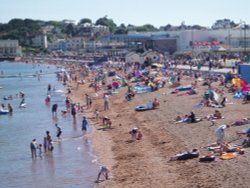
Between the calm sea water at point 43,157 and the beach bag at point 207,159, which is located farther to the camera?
the calm sea water at point 43,157

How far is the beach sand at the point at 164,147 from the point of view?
16641 millimetres

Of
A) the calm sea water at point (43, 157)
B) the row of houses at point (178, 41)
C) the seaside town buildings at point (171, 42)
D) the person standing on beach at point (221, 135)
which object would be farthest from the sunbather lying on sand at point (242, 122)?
the row of houses at point (178, 41)

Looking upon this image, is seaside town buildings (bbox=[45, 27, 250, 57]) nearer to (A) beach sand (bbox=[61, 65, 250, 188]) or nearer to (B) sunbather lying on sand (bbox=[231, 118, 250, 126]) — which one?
(A) beach sand (bbox=[61, 65, 250, 188])

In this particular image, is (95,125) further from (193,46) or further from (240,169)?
(193,46)

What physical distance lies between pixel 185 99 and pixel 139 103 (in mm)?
3527

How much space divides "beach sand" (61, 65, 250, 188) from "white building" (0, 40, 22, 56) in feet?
437

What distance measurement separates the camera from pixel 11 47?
541 ft

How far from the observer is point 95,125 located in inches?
1205

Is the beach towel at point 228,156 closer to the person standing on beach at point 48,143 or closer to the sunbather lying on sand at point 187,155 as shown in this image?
the sunbather lying on sand at point 187,155

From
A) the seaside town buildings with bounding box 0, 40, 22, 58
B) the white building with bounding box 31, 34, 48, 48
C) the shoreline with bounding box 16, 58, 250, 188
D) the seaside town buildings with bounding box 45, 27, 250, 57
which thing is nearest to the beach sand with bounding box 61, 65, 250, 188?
the shoreline with bounding box 16, 58, 250, 188

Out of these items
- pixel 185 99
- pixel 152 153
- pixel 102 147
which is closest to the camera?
pixel 152 153

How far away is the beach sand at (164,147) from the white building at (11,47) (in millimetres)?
133114

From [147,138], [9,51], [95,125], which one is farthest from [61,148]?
[9,51]

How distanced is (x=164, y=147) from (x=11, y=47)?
148514 mm
